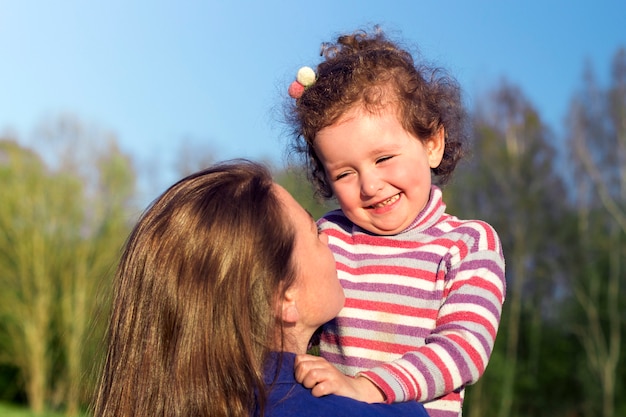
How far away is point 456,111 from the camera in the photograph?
3180mm

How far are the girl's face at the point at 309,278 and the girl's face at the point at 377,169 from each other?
0.41 meters

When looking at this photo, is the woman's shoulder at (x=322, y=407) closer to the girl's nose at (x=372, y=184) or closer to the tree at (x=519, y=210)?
the girl's nose at (x=372, y=184)

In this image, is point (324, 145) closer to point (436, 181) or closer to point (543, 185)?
point (436, 181)

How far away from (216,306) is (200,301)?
0.04 meters

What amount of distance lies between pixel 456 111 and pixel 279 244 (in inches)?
50.0

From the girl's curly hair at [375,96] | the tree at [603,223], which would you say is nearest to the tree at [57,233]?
the tree at [603,223]

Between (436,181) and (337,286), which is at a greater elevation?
(436,181)

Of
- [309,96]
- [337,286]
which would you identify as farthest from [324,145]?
[337,286]

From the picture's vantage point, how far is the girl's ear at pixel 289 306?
7.20 feet

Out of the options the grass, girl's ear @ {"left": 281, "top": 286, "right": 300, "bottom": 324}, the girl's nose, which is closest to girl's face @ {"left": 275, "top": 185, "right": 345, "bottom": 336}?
girl's ear @ {"left": 281, "top": 286, "right": 300, "bottom": 324}

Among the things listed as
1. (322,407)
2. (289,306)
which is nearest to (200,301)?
(289,306)

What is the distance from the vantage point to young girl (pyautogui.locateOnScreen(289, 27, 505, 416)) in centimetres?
245

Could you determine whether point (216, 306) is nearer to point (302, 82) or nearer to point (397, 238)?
point (397, 238)

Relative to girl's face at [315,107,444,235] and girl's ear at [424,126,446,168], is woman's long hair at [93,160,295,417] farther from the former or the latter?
girl's ear at [424,126,446,168]
